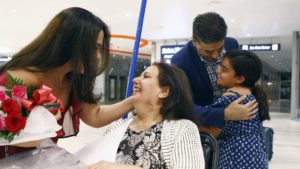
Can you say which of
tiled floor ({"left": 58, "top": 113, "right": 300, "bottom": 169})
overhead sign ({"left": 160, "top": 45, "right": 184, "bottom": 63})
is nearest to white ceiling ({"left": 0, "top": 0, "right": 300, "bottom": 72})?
overhead sign ({"left": 160, "top": 45, "right": 184, "bottom": 63})

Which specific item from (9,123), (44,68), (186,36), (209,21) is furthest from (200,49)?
(186,36)

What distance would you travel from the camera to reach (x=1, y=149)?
1039 millimetres

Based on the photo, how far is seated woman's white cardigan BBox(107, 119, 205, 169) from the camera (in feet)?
3.83

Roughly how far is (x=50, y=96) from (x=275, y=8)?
25.9ft

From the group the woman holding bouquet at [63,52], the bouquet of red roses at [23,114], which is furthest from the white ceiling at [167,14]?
the bouquet of red roses at [23,114]

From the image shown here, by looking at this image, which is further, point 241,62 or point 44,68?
point 241,62

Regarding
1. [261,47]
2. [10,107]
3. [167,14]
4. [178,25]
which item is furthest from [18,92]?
[261,47]

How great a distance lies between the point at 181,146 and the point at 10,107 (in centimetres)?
61

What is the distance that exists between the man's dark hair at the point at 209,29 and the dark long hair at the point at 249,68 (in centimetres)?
9

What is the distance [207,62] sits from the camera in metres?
1.64

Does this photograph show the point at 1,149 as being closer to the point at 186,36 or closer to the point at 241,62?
the point at 241,62

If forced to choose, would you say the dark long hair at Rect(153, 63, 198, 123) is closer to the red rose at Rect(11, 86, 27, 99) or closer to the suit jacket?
the suit jacket

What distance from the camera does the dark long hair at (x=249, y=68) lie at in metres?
1.44

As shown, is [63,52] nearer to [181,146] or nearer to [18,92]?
[18,92]
